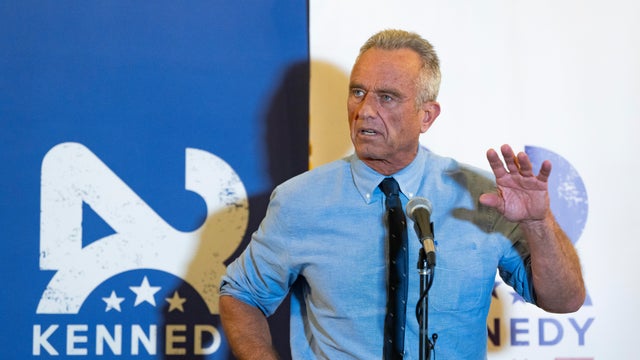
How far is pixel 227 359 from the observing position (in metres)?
2.70

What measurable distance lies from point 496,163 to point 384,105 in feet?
1.33

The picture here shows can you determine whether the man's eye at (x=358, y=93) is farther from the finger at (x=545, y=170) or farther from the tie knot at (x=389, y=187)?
the finger at (x=545, y=170)

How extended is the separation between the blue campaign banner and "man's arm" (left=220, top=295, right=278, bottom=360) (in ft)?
1.65

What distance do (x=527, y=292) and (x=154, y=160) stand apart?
1.30 metres

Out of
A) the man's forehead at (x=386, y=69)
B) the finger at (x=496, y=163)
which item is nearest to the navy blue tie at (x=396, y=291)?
the finger at (x=496, y=163)

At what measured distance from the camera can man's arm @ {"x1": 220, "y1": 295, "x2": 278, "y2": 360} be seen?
2123 mm

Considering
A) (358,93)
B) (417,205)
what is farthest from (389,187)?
(417,205)

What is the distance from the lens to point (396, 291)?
1.94 m

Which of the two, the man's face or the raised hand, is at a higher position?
the man's face

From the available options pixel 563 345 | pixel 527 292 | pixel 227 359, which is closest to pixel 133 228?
pixel 227 359

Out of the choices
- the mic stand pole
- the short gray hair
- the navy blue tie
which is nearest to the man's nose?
the short gray hair

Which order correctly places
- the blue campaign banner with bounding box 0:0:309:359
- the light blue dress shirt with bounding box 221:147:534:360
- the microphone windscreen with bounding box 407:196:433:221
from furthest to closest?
the blue campaign banner with bounding box 0:0:309:359 → the light blue dress shirt with bounding box 221:147:534:360 → the microphone windscreen with bounding box 407:196:433:221

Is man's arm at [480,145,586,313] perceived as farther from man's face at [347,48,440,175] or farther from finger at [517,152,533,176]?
man's face at [347,48,440,175]

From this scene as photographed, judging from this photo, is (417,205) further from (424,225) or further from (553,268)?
(553,268)
